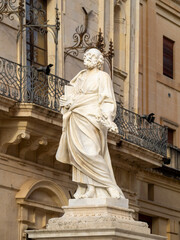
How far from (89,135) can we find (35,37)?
1069 cm

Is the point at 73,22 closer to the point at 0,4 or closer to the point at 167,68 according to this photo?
the point at 0,4

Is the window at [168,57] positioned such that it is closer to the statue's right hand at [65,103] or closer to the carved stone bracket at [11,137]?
the carved stone bracket at [11,137]

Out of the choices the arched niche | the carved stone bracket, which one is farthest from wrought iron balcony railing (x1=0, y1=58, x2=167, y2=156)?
the arched niche

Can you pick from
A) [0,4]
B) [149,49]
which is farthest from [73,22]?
[149,49]

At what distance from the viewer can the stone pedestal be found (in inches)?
560

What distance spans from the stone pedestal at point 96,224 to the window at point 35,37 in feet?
33.7

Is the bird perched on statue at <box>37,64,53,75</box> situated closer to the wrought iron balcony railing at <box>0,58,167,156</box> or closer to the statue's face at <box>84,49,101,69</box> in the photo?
the wrought iron balcony railing at <box>0,58,167,156</box>

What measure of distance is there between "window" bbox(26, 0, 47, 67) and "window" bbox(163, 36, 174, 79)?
1001 cm

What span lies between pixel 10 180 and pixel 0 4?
12.3 ft

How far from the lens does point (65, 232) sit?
47.4 ft

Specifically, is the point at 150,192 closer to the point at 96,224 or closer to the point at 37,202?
the point at 37,202

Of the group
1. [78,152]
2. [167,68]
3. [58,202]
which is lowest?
[78,152]

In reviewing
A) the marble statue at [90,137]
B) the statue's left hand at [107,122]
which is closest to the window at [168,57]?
the marble statue at [90,137]

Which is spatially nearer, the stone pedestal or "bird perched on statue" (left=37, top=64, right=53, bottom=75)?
the stone pedestal
